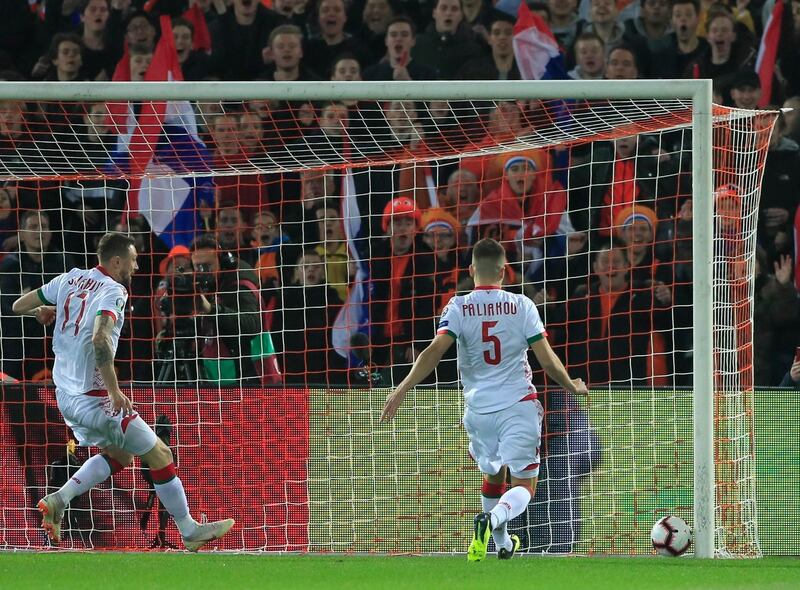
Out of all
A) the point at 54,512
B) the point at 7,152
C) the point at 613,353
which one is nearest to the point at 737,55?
the point at 613,353

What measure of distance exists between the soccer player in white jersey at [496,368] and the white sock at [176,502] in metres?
1.42

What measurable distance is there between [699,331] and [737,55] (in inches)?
218

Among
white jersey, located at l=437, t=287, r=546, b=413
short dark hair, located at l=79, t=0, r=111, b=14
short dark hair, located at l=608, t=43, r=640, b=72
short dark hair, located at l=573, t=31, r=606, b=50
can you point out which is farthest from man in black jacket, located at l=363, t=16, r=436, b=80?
white jersey, located at l=437, t=287, r=546, b=413

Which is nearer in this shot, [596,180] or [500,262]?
[500,262]

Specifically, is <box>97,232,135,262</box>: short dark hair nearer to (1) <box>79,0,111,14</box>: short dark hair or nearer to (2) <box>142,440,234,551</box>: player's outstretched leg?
(2) <box>142,440,234,551</box>: player's outstretched leg

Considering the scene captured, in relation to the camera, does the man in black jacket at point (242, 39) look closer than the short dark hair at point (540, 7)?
No

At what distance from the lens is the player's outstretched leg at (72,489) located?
26.2 ft

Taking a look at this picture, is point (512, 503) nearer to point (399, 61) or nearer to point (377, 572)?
point (377, 572)

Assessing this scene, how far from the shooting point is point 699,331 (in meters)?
7.91

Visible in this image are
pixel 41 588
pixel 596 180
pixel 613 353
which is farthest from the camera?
pixel 596 180

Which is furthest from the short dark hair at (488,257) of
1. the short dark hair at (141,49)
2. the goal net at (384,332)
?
the short dark hair at (141,49)

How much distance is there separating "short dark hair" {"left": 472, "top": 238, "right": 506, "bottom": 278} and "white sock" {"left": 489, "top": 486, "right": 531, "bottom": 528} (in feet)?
3.87

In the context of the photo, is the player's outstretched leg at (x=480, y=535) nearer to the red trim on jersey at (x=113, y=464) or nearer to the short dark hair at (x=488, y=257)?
the short dark hair at (x=488, y=257)

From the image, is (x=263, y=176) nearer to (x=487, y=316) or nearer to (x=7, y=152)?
(x=7, y=152)
